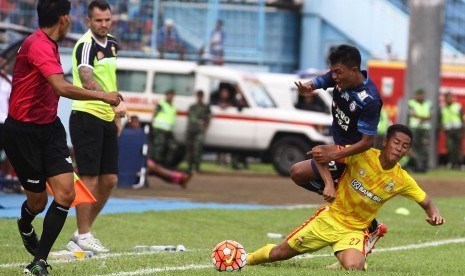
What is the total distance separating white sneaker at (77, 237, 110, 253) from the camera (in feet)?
37.0

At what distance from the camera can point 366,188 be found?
1028 cm

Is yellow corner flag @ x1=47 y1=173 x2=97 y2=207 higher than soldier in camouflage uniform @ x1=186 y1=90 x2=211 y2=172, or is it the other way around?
yellow corner flag @ x1=47 y1=173 x2=97 y2=207

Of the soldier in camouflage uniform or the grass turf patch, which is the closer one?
the grass turf patch

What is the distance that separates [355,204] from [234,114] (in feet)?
55.4

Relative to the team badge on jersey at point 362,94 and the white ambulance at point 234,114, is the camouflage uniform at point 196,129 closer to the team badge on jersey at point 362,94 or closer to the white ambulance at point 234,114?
the white ambulance at point 234,114

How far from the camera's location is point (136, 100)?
2778 cm

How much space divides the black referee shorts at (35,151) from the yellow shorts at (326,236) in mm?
2082

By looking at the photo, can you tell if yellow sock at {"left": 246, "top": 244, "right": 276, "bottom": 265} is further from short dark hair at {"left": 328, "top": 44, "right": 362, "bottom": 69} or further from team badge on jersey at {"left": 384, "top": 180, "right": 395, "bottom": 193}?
short dark hair at {"left": 328, "top": 44, "right": 362, "bottom": 69}

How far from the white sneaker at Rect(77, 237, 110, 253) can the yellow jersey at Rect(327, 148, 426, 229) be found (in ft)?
7.38

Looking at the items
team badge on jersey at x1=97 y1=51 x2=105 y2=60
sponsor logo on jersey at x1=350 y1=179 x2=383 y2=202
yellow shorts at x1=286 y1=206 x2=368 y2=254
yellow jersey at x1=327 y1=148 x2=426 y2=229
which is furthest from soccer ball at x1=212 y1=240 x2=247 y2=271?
team badge on jersey at x1=97 y1=51 x2=105 y2=60

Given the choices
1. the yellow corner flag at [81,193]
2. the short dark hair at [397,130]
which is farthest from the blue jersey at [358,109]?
the yellow corner flag at [81,193]

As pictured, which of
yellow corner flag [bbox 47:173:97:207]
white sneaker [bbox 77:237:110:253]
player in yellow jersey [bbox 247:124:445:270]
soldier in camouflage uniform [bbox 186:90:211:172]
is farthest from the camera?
soldier in camouflage uniform [bbox 186:90:211:172]

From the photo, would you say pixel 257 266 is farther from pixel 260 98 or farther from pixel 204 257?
pixel 260 98

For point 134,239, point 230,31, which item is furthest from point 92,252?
point 230,31
